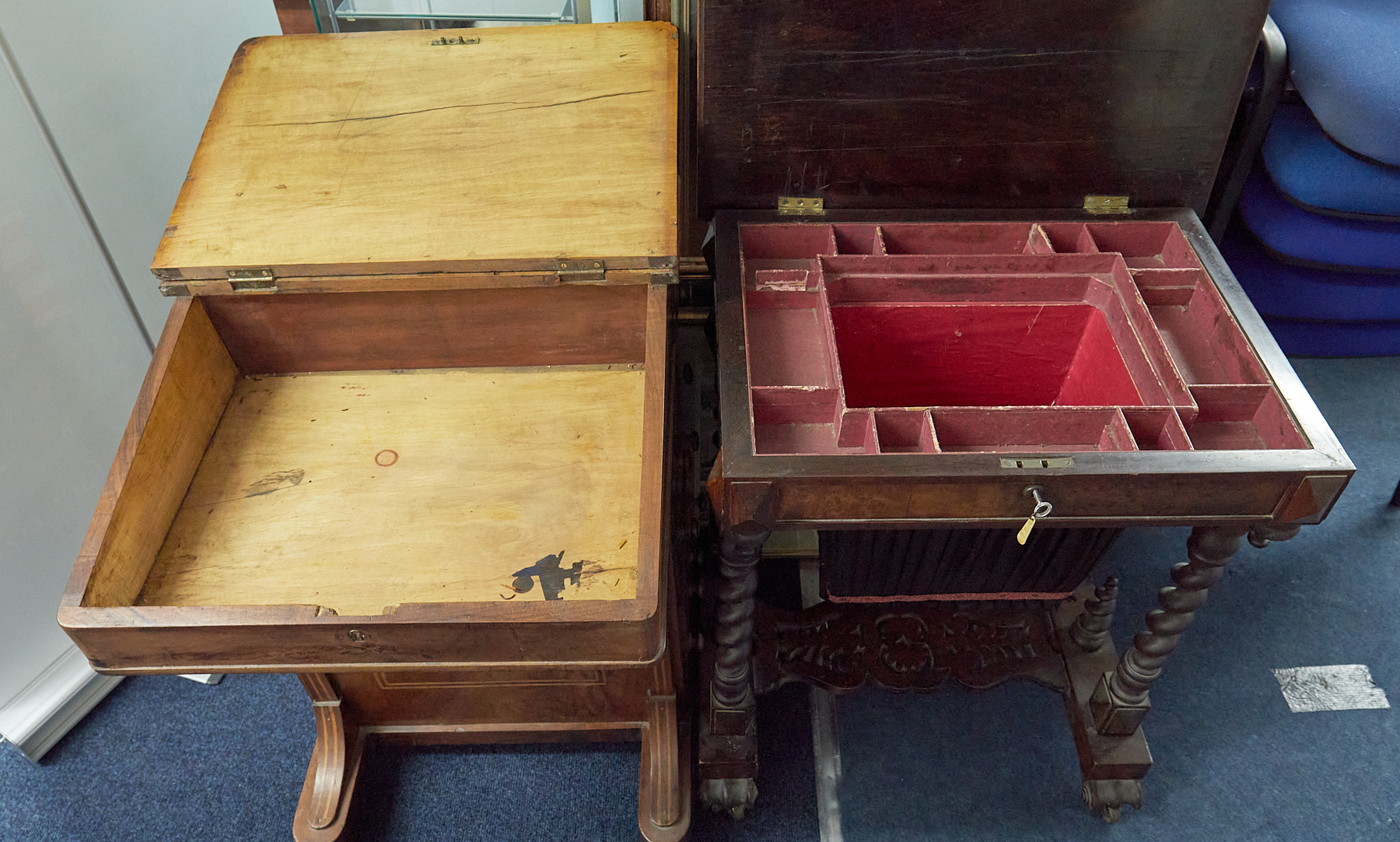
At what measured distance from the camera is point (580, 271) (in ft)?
4.54

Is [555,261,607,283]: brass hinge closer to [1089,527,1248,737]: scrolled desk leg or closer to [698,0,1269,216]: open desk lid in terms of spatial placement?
[698,0,1269,216]: open desk lid

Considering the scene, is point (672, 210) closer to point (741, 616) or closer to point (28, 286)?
point (741, 616)

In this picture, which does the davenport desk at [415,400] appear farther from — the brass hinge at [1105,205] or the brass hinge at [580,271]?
the brass hinge at [1105,205]

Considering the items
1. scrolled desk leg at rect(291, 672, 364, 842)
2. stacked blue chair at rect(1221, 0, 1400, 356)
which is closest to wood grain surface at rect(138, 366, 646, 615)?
scrolled desk leg at rect(291, 672, 364, 842)

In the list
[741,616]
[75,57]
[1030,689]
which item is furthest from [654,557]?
[75,57]

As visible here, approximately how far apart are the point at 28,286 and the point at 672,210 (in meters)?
1.24

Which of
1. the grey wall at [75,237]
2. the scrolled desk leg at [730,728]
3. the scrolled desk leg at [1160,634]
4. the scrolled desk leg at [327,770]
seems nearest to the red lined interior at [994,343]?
the scrolled desk leg at [1160,634]

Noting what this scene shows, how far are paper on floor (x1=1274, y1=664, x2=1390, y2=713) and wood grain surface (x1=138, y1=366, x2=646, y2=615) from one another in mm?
1630

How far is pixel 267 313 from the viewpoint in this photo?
1.47 metres

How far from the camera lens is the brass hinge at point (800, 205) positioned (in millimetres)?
1577

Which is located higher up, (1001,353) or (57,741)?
(1001,353)

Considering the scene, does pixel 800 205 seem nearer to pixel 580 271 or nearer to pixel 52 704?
pixel 580 271

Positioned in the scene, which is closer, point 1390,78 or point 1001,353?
point 1001,353

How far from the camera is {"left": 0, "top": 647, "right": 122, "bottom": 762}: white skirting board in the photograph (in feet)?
5.93
